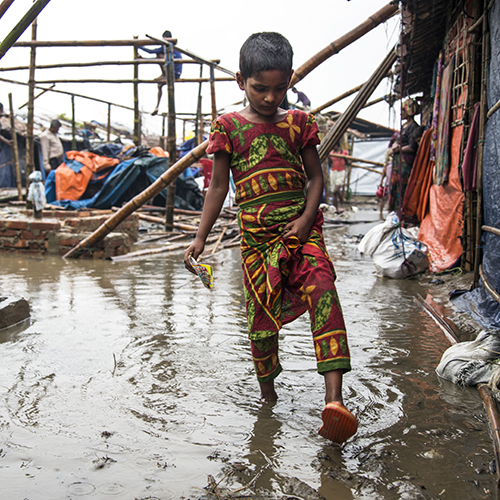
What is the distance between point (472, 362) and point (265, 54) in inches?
64.2

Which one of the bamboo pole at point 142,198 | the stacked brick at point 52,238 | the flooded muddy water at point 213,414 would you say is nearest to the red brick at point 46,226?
the stacked brick at point 52,238

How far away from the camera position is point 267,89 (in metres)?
1.96

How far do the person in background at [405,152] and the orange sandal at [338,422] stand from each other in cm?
585

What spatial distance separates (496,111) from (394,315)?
1.55 metres

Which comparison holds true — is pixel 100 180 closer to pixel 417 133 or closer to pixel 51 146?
pixel 51 146

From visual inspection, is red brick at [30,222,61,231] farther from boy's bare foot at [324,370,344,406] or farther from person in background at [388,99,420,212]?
boy's bare foot at [324,370,344,406]

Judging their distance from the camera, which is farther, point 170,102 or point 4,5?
point 170,102

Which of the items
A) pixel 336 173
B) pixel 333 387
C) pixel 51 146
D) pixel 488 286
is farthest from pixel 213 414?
pixel 336 173

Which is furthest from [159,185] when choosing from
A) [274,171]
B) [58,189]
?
[58,189]

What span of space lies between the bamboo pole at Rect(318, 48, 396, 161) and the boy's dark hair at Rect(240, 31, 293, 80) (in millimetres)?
2918

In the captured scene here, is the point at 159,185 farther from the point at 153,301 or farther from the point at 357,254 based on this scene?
the point at 357,254

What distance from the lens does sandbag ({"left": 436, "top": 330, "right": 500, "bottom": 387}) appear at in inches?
91.6

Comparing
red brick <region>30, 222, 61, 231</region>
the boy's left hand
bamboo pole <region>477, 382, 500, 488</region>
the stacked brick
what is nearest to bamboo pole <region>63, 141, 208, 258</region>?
the stacked brick

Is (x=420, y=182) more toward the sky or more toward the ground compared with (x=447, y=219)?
more toward the sky
